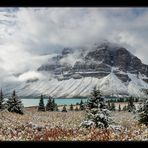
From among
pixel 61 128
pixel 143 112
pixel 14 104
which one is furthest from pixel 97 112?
pixel 14 104

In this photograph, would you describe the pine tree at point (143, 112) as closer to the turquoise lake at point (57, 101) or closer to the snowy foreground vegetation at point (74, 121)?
the snowy foreground vegetation at point (74, 121)

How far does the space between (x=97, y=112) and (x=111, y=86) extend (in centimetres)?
68

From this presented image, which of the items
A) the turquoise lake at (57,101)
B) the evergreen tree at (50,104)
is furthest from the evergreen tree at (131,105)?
the evergreen tree at (50,104)

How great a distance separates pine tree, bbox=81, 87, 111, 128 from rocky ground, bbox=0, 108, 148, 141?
0.44 feet

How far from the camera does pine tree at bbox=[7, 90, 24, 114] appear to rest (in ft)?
30.9

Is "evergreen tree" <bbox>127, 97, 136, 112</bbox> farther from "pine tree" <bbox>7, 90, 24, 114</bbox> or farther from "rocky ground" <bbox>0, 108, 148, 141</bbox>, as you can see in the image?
"pine tree" <bbox>7, 90, 24, 114</bbox>

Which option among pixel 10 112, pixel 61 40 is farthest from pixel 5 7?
pixel 10 112

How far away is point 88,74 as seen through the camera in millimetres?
9266

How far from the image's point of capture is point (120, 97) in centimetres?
948

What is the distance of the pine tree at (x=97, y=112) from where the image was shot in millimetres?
9422

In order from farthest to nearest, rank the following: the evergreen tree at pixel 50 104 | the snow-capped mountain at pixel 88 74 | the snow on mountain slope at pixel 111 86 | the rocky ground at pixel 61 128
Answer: the evergreen tree at pixel 50 104 → the snow on mountain slope at pixel 111 86 → the snow-capped mountain at pixel 88 74 → the rocky ground at pixel 61 128

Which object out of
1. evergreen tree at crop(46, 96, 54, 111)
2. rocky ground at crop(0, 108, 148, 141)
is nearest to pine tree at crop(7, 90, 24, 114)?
rocky ground at crop(0, 108, 148, 141)

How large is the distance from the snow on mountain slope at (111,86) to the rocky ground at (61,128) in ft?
1.63

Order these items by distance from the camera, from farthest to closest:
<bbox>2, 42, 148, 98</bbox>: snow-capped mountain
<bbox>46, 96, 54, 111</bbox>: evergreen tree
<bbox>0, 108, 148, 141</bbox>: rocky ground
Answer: <bbox>46, 96, 54, 111</bbox>: evergreen tree → <bbox>2, 42, 148, 98</bbox>: snow-capped mountain → <bbox>0, 108, 148, 141</bbox>: rocky ground
